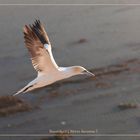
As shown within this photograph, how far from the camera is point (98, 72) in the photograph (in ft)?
14.2

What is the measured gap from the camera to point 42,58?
3621 mm

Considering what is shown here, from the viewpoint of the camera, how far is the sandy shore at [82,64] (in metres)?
4.29

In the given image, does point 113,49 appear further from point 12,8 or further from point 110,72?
point 12,8

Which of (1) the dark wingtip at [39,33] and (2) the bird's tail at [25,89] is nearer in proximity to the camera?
(1) the dark wingtip at [39,33]

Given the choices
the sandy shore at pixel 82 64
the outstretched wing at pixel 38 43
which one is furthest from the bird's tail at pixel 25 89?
the outstretched wing at pixel 38 43

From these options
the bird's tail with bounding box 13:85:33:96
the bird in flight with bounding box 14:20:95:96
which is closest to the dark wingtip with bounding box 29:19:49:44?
the bird in flight with bounding box 14:20:95:96

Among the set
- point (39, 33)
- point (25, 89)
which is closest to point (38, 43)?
point (39, 33)

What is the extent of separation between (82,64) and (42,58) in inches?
27.8

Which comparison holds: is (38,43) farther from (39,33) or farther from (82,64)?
Result: (82,64)

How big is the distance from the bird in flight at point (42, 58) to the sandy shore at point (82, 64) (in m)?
0.32

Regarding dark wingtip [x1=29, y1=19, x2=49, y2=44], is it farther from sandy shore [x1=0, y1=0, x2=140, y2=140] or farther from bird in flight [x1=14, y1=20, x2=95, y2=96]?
sandy shore [x1=0, y1=0, x2=140, y2=140]

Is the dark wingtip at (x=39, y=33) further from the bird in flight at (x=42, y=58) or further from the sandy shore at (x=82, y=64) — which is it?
the sandy shore at (x=82, y=64)

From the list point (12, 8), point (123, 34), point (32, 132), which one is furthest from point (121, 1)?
point (32, 132)

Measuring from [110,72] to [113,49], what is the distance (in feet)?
0.41
